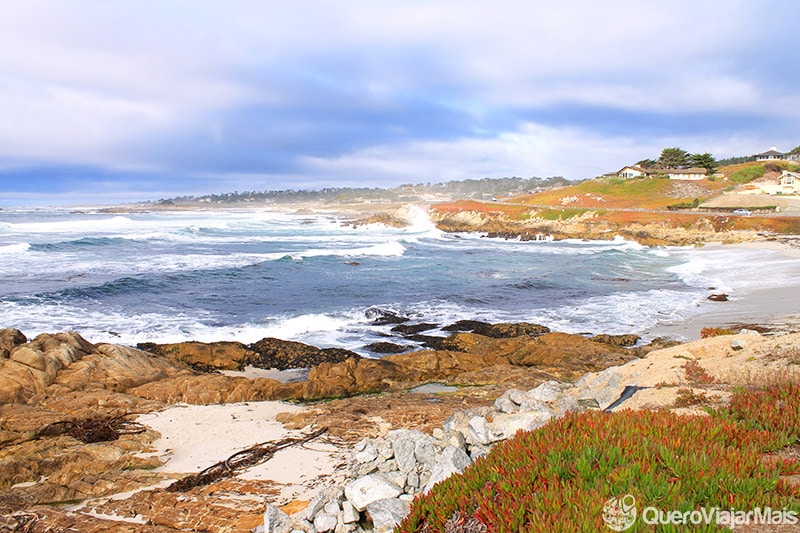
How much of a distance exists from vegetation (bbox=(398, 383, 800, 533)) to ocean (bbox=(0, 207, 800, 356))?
12.1 metres

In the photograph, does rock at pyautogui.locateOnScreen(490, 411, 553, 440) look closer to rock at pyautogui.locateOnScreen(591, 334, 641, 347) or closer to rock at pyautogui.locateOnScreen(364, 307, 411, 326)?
rock at pyautogui.locateOnScreen(591, 334, 641, 347)

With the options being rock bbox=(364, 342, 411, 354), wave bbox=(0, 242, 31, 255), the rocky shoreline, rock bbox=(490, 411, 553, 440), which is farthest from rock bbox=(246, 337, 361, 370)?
wave bbox=(0, 242, 31, 255)

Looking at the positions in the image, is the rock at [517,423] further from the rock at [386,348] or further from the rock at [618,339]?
the rock at [618,339]

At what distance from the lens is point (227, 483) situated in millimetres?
7191

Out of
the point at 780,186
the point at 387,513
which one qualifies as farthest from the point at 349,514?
the point at 780,186

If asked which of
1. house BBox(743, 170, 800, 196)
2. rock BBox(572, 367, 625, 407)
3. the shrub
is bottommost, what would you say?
rock BBox(572, 367, 625, 407)

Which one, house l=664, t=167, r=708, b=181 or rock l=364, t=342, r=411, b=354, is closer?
rock l=364, t=342, r=411, b=354

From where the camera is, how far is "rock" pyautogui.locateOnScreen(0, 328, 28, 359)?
11.8 metres

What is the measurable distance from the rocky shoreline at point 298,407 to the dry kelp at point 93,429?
0.11ft

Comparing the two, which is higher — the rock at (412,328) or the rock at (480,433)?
the rock at (480,433)

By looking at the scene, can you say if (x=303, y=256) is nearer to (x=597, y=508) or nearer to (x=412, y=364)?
(x=412, y=364)

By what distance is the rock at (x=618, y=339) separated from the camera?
54.2 ft

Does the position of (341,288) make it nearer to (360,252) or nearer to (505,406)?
(360,252)

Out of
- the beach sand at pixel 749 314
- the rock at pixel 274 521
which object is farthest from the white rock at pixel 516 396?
the beach sand at pixel 749 314
